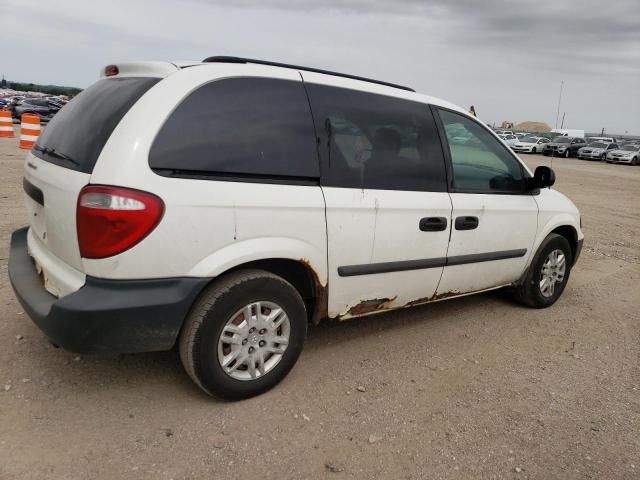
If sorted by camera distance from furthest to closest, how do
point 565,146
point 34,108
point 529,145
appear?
point 529,145, point 565,146, point 34,108

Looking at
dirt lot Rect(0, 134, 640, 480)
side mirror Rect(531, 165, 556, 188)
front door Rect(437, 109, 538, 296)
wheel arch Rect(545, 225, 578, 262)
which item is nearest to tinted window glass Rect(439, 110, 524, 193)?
front door Rect(437, 109, 538, 296)

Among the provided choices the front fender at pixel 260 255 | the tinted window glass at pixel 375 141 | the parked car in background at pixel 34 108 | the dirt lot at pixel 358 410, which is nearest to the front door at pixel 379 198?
the tinted window glass at pixel 375 141

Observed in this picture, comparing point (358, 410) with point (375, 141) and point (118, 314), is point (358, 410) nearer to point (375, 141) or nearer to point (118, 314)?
point (118, 314)

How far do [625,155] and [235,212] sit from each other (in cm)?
3268

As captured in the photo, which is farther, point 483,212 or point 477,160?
point 477,160

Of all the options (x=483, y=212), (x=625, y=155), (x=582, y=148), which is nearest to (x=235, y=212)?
(x=483, y=212)

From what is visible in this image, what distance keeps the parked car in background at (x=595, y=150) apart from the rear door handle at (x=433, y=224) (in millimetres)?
32412

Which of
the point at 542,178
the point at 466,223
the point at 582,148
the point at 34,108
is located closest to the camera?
the point at 466,223

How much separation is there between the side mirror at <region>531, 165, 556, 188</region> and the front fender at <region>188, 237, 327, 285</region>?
2183 mm

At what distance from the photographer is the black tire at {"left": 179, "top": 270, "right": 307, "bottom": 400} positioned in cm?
255

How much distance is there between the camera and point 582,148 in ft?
105

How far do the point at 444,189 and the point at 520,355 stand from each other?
4.32ft

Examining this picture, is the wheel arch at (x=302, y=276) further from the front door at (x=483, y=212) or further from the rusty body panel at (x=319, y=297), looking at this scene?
the front door at (x=483, y=212)

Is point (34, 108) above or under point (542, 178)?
above
